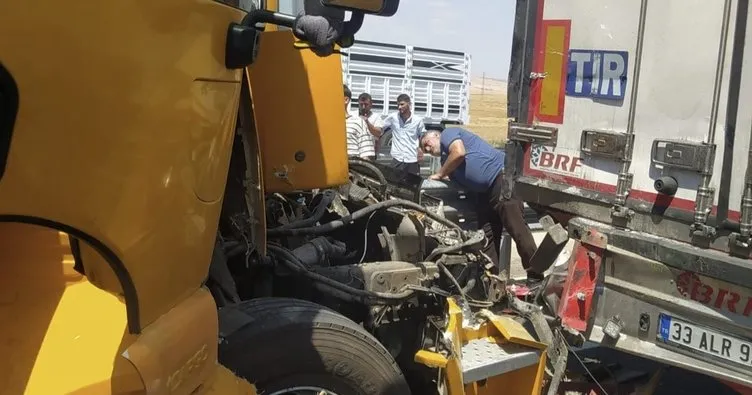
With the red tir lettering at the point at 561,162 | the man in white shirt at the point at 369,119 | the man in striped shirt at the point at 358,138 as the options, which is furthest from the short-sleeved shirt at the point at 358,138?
the red tir lettering at the point at 561,162

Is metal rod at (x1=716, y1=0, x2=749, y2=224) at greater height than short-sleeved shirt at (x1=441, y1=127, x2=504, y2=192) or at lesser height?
greater

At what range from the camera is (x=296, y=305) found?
308cm

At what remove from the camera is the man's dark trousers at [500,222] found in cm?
680

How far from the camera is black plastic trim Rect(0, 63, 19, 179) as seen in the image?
136cm

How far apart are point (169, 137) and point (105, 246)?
12.2 inches

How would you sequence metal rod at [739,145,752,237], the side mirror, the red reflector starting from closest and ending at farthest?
the side mirror → metal rod at [739,145,752,237] → the red reflector

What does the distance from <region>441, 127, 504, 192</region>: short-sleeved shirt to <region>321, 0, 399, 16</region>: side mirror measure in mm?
5202

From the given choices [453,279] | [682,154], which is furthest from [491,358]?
[682,154]

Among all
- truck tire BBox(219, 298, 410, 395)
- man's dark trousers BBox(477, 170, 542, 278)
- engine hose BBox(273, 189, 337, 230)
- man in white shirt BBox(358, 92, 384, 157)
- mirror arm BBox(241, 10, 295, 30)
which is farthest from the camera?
man in white shirt BBox(358, 92, 384, 157)

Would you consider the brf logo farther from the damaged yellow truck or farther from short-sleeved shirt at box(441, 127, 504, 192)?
short-sleeved shirt at box(441, 127, 504, 192)

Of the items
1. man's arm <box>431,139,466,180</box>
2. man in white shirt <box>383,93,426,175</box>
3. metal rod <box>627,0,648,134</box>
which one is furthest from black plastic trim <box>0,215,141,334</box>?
man in white shirt <box>383,93,426,175</box>

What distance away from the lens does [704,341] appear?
3.27m

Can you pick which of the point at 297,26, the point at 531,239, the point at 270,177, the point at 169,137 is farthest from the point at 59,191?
the point at 531,239

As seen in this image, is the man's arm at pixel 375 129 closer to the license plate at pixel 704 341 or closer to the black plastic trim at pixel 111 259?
the license plate at pixel 704 341
